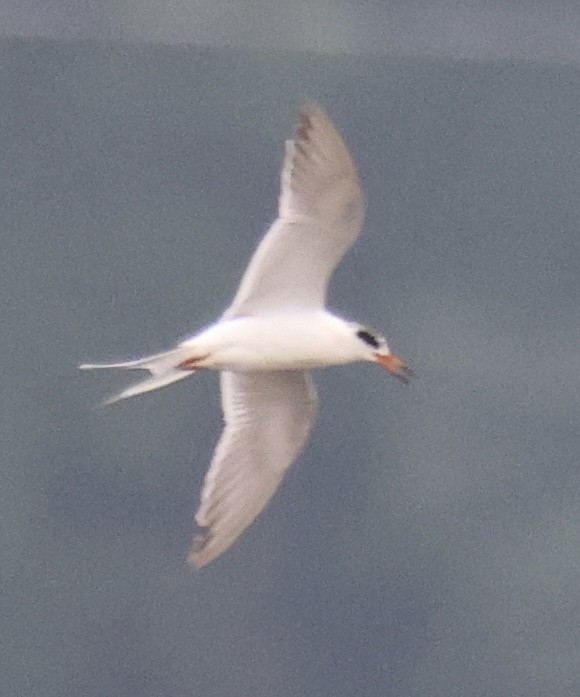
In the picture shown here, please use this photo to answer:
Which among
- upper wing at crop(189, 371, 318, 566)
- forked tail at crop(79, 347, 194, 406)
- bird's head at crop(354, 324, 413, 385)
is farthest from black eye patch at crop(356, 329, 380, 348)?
forked tail at crop(79, 347, 194, 406)

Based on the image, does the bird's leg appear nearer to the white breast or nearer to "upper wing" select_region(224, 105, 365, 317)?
the white breast

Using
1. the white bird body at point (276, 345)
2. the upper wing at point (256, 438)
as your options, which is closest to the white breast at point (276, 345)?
the white bird body at point (276, 345)

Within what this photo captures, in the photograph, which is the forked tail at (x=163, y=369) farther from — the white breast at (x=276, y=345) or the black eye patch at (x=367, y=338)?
the black eye patch at (x=367, y=338)

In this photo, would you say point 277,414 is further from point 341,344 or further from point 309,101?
point 309,101

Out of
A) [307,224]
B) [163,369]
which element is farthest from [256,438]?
[307,224]

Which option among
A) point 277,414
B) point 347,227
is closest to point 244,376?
point 277,414

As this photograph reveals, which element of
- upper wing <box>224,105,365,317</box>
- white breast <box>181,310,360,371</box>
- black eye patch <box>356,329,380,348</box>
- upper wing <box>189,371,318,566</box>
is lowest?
upper wing <box>189,371,318,566</box>

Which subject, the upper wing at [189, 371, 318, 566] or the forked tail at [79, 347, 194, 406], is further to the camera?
the upper wing at [189, 371, 318, 566]
